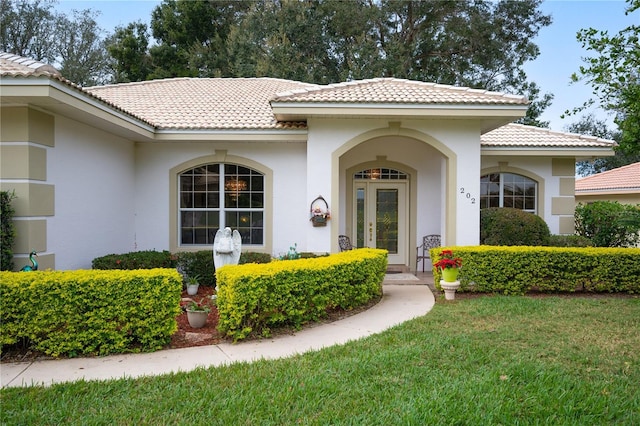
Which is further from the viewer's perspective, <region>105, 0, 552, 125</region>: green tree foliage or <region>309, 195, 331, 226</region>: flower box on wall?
<region>105, 0, 552, 125</region>: green tree foliage

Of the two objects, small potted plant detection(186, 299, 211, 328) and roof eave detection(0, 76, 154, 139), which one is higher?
roof eave detection(0, 76, 154, 139)

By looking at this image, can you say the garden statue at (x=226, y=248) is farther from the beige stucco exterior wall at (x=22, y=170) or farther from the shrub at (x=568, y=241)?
the shrub at (x=568, y=241)

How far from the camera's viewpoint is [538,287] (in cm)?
822

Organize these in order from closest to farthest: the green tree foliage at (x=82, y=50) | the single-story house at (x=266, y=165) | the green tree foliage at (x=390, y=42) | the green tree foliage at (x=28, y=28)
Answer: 1. the single-story house at (x=266, y=165)
2. the green tree foliage at (x=390, y=42)
3. the green tree foliage at (x=28, y=28)
4. the green tree foliage at (x=82, y=50)

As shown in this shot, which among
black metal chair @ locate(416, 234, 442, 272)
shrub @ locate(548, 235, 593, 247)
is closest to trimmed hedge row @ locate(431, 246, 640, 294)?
shrub @ locate(548, 235, 593, 247)

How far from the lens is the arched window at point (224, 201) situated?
1046cm

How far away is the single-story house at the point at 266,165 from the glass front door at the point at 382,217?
1.2 inches

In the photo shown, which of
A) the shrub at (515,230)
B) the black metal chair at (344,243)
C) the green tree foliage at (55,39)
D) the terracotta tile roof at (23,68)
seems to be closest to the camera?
the terracotta tile roof at (23,68)

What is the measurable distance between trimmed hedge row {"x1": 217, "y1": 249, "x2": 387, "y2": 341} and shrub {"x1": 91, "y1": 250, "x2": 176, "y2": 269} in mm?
3516

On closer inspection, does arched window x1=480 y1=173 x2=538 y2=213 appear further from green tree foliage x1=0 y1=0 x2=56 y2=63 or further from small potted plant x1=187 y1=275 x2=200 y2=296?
green tree foliage x1=0 y1=0 x2=56 y2=63

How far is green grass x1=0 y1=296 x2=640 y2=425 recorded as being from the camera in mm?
3404

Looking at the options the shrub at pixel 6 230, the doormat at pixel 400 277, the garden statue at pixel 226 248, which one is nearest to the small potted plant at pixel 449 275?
the doormat at pixel 400 277

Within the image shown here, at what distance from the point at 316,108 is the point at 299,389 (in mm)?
6264

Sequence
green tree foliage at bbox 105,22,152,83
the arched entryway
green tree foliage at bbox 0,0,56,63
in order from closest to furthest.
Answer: the arched entryway → green tree foliage at bbox 105,22,152,83 → green tree foliage at bbox 0,0,56,63
